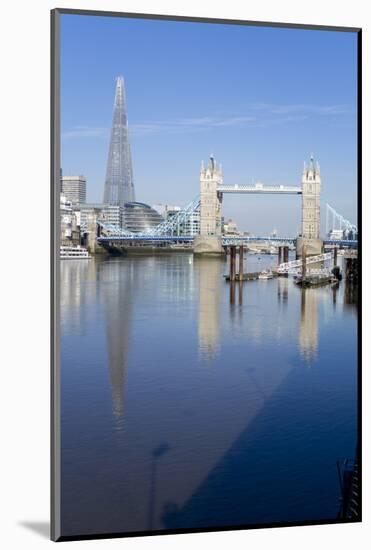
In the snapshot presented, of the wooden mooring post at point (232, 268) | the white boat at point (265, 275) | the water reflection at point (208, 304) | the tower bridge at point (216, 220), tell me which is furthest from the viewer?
the white boat at point (265, 275)

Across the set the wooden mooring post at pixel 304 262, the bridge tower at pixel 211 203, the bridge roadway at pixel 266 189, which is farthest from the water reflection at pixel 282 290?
the bridge roadway at pixel 266 189

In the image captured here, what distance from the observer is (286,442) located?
3.61 m

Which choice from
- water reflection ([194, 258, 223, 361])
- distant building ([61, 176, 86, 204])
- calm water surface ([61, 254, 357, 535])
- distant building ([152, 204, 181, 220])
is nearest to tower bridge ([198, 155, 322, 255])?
distant building ([152, 204, 181, 220])

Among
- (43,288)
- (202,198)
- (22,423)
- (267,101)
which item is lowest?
(22,423)

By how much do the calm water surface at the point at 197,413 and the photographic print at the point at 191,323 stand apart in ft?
0.04

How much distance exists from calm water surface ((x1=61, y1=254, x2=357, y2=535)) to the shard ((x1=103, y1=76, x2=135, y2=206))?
0.96m

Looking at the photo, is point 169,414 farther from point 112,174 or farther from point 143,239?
point 143,239

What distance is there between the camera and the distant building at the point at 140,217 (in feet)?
22.4

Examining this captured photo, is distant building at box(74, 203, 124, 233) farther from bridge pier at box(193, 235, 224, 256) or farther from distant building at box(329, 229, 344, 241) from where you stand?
distant building at box(329, 229, 344, 241)

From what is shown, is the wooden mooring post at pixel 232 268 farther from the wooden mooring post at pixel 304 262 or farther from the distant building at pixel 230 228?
the distant building at pixel 230 228

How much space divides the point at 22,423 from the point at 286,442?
4.87 ft

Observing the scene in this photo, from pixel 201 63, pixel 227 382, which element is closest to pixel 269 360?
pixel 227 382

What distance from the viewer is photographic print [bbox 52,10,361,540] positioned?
2.94m

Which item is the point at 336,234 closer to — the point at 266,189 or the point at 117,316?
the point at 117,316
